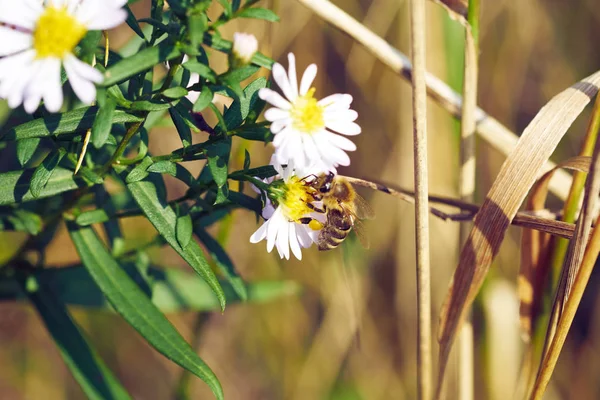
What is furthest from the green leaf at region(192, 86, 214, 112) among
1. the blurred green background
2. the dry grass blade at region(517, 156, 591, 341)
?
the blurred green background

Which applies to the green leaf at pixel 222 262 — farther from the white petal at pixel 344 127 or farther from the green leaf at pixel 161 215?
the white petal at pixel 344 127

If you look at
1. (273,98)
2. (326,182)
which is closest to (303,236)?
(326,182)

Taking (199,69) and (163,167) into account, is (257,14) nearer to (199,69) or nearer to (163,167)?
(199,69)

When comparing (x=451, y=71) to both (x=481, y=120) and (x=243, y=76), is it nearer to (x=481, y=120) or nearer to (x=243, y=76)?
(x=481, y=120)

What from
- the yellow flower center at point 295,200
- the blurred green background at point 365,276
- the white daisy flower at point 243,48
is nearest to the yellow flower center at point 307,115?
the white daisy flower at point 243,48

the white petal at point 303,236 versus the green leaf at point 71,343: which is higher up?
the white petal at point 303,236

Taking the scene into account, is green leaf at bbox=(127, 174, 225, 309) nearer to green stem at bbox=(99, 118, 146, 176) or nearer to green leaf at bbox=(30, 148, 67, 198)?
green stem at bbox=(99, 118, 146, 176)
